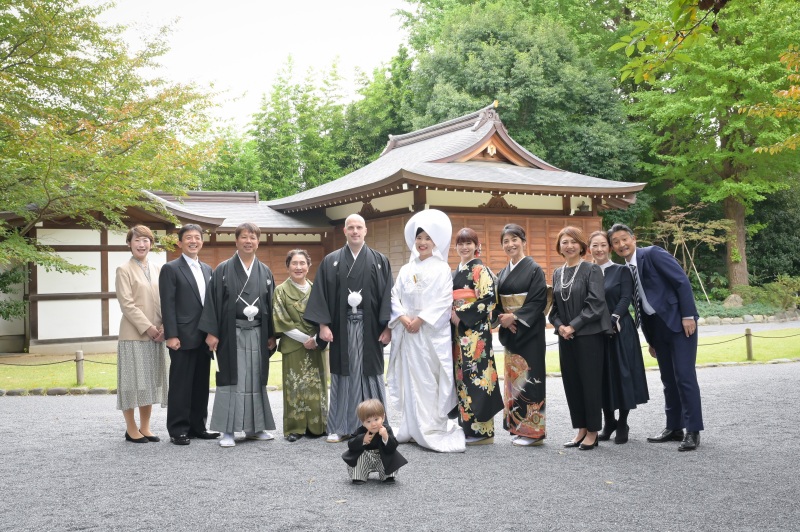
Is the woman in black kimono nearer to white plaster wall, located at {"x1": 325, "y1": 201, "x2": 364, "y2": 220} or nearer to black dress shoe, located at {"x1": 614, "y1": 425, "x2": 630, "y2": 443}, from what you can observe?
black dress shoe, located at {"x1": 614, "y1": 425, "x2": 630, "y2": 443}

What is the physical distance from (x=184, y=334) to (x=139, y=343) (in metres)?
0.35

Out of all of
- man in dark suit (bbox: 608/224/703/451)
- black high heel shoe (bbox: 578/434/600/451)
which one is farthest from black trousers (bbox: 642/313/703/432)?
black high heel shoe (bbox: 578/434/600/451)

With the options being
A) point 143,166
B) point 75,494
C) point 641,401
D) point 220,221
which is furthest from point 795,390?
point 220,221

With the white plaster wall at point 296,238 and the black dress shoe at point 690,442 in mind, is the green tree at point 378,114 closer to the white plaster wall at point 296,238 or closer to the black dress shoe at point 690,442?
the white plaster wall at point 296,238

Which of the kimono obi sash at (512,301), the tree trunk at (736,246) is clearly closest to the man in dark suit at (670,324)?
the kimono obi sash at (512,301)

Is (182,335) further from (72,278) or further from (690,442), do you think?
(72,278)

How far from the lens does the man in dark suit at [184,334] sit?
5.27 meters

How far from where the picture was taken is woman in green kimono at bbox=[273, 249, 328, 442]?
538 centimetres

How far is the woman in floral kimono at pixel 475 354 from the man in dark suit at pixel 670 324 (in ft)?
3.62

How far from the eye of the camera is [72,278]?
503 inches

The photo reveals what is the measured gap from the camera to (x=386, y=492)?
3895 mm

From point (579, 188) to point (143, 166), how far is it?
882 cm

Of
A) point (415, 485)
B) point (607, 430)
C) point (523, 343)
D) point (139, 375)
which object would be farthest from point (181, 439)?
point (607, 430)

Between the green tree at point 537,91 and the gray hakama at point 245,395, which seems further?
the green tree at point 537,91
